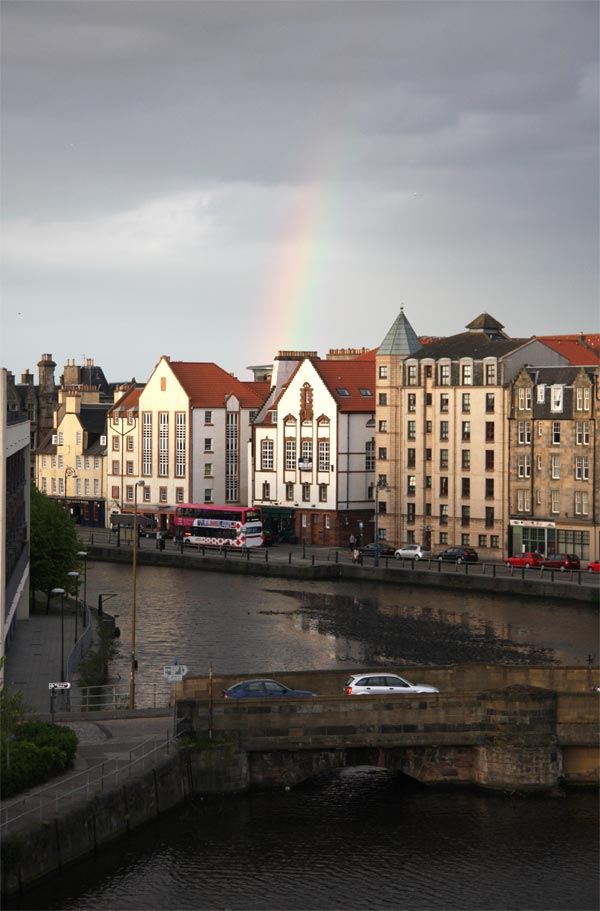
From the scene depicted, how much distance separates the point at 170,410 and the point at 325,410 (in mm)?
20878

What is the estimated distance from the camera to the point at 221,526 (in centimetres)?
12781

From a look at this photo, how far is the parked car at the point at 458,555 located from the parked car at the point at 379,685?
58.9m

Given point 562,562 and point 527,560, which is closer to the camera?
point 562,562

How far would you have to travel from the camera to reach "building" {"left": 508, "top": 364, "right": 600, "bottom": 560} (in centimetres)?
10700

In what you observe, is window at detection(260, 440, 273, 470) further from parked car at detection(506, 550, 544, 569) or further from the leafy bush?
the leafy bush

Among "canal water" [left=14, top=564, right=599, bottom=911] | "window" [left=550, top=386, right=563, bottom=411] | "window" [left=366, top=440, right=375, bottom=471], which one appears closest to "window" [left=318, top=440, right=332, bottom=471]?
"window" [left=366, top=440, right=375, bottom=471]

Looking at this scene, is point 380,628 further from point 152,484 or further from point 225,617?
point 152,484

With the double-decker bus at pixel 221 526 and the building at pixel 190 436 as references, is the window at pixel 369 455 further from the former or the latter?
the building at pixel 190 436

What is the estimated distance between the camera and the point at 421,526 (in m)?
119

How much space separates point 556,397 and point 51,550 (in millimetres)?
41708

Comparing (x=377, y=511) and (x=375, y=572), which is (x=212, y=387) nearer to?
(x=377, y=511)

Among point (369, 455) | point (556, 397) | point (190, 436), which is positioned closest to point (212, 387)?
point (190, 436)

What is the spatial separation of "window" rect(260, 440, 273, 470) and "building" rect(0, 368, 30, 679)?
49.2 m

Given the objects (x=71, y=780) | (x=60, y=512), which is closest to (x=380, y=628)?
(x=60, y=512)
